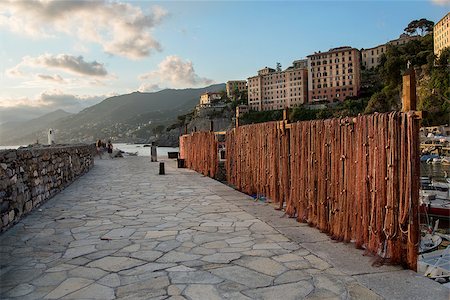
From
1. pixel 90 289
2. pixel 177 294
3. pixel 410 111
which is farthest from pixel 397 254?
pixel 90 289

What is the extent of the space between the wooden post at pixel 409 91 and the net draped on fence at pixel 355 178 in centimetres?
17

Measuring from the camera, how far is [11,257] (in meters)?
4.55

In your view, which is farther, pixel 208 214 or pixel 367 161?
pixel 208 214

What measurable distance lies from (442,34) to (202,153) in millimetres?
81076

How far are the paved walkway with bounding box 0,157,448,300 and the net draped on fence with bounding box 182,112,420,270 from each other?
265 millimetres

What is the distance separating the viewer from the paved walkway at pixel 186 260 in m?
3.40

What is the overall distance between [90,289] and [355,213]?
10.7 ft

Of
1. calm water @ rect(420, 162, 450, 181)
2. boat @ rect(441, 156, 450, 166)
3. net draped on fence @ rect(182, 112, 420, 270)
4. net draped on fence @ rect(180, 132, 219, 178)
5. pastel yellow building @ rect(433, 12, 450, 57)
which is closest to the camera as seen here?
net draped on fence @ rect(182, 112, 420, 270)

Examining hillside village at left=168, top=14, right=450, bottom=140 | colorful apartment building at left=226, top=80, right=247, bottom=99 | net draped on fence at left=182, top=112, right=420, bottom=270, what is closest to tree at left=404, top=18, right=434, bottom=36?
hillside village at left=168, top=14, right=450, bottom=140

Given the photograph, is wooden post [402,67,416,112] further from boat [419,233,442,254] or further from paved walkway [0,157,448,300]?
boat [419,233,442,254]

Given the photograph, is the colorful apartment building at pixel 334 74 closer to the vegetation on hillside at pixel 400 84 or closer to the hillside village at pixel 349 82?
the hillside village at pixel 349 82

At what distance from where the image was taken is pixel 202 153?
16.0 metres

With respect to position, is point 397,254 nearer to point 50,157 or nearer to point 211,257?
point 211,257

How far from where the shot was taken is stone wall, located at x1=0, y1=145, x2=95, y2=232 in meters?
6.02
